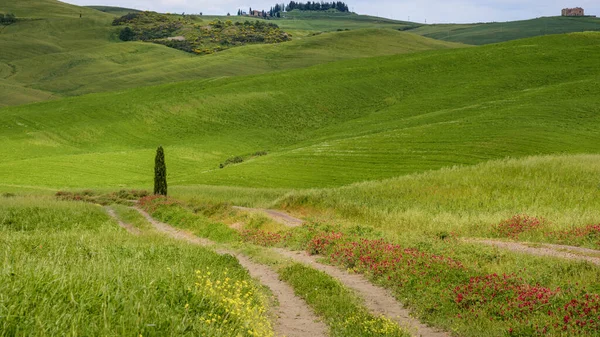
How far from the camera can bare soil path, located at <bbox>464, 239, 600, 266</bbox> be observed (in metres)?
18.8

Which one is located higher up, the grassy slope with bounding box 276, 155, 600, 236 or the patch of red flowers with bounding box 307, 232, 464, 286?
the patch of red flowers with bounding box 307, 232, 464, 286

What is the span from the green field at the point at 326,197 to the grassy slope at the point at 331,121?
502mm

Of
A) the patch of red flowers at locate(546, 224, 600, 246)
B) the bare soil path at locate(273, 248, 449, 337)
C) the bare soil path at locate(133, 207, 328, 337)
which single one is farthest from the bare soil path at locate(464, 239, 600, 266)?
the bare soil path at locate(133, 207, 328, 337)

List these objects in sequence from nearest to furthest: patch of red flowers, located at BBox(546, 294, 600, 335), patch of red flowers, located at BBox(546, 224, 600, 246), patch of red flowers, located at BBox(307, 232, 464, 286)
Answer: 1. patch of red flowers, located at BBox(546, 294, 600, 335)
2. patch of red flowers, located at BBox(307, 232, 464, 286)
3. patch of red flowers, located at BBox(546, 224, 600, 246)

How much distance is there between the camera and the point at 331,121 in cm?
11494

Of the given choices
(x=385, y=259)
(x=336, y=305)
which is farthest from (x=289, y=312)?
(x=385, y=259)

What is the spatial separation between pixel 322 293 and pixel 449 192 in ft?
84.4

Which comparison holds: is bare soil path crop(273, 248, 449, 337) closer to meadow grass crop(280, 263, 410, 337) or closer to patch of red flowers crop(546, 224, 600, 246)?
meadow grass crop(280, 263, 410, 337)

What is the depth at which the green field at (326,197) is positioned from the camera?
1091cm

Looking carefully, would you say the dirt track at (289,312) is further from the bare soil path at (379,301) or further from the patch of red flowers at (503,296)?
the patch of red flowers at (503,296)

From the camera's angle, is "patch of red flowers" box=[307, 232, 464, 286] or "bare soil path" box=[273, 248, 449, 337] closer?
"bare soil path" box=[273, 248, 449, 337]

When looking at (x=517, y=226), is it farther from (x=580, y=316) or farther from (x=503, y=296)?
(x=580, y=316)

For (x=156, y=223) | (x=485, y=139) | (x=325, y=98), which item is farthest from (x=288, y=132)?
(x=156, y=223)

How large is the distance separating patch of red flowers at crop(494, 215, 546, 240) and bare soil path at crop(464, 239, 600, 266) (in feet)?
9.12
